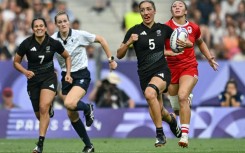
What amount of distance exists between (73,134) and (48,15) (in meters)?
6.34

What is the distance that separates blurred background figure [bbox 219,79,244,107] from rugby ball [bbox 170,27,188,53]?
6.73m

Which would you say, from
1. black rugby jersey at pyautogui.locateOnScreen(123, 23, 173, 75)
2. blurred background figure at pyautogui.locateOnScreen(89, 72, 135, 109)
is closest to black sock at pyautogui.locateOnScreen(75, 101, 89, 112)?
black rugby jersey at pyautogui.locateOnScreen(123, 23, 173, 75)

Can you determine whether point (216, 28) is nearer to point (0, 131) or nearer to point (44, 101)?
point (0, 131)

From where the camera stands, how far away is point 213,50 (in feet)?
92.4

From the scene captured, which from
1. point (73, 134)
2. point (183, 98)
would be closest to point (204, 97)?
point (73, 134)

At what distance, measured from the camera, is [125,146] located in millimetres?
19000

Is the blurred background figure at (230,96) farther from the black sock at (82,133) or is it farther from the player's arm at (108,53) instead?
the black sock at (82,133)

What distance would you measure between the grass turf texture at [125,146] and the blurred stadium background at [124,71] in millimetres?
84

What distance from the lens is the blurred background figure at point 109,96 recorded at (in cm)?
2403

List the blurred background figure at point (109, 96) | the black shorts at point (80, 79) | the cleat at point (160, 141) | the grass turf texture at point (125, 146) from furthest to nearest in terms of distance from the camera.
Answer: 1. the blurred background figure at point (109, 96)
2. the black shorts at point (80, 79)
3. the grass turf texture at point (125, 146)
4. the cleat at point (160, 141)

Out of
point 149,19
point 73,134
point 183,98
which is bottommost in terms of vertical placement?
point 73,134

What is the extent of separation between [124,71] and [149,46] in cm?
888

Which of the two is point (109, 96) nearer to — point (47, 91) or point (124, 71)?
point (124, 71)

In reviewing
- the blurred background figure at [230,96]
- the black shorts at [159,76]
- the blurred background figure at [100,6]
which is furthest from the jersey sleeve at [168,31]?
the blurred background figure at [100,6]
